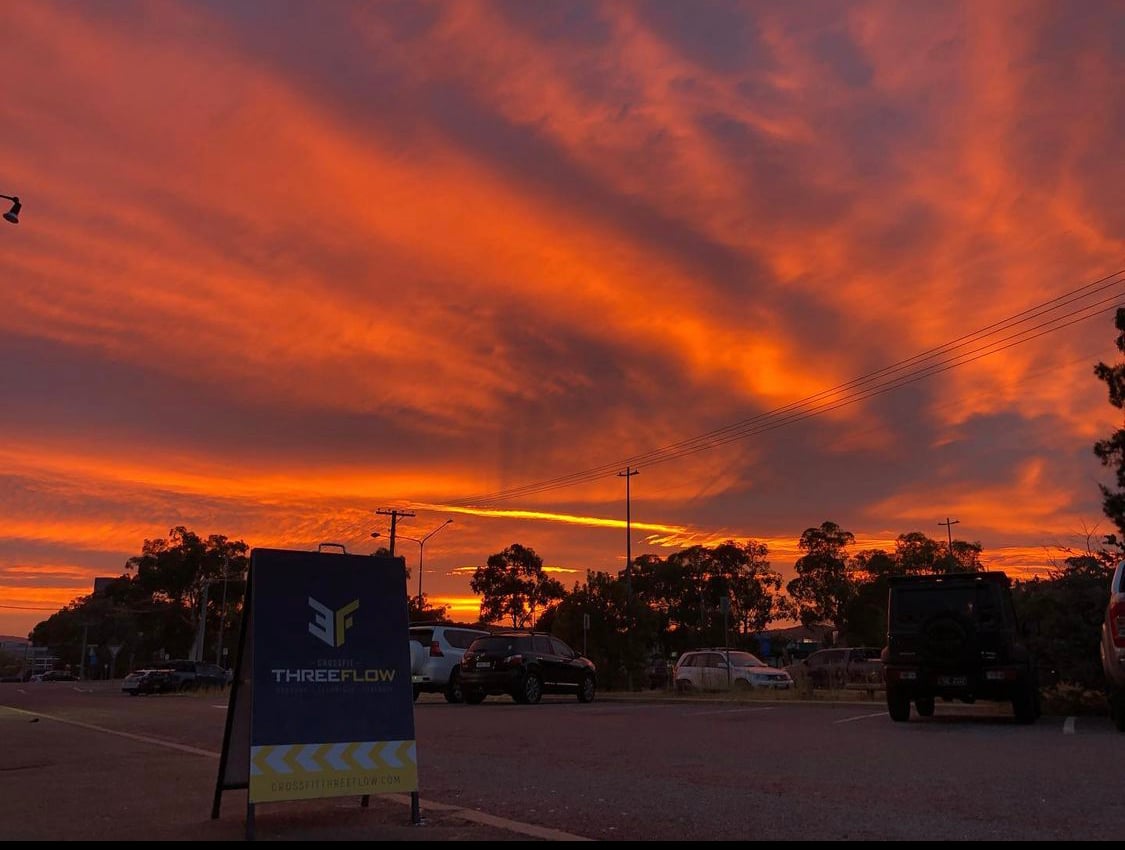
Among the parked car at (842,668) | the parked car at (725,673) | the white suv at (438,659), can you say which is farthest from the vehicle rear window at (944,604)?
the parked car at (725,673)

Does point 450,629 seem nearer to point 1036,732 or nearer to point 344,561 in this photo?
point 1036,732

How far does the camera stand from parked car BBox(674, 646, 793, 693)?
28500 mm

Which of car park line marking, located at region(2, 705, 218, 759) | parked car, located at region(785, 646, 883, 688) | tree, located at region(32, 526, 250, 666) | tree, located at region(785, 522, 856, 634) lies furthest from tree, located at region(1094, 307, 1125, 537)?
tree, located at region(32, 526, 250, 666)

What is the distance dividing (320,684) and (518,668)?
16.1 metres

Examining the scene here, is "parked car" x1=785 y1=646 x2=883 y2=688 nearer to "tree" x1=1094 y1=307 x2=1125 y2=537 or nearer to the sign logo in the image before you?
"tree" x1=1094 y1=307 x2=1125 y2=537

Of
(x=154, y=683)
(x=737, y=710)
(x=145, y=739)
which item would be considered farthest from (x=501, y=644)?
(x=154, y=683)

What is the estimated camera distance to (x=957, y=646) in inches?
561

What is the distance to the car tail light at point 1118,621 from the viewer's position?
10987mm

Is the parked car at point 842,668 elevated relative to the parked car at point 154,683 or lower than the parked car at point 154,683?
elevated

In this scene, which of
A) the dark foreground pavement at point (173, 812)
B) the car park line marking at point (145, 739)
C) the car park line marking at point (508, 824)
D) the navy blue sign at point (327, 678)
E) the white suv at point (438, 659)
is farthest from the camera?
the white suv at point (438, 659)

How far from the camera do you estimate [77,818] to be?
22.1 feet

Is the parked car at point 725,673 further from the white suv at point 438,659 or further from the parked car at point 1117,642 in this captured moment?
the parked car at point 1117,642

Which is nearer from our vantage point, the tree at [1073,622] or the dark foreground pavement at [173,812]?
the dark foreground pavement at [173,812]

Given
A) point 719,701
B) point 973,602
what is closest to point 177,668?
point 719,701
